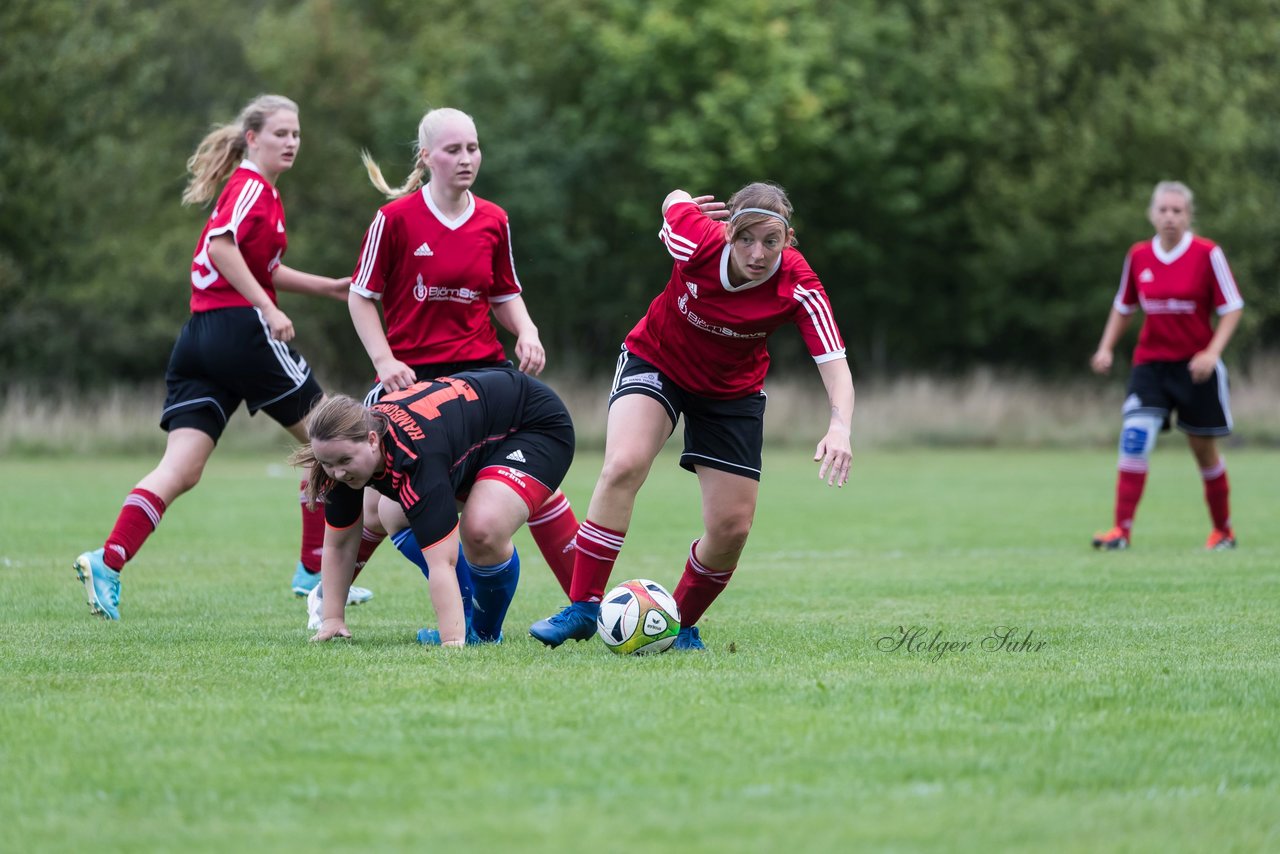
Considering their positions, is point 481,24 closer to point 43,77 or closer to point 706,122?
point 706,122

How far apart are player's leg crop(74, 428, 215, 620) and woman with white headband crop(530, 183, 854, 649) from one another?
197cm

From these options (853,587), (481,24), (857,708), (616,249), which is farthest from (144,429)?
(857,708)

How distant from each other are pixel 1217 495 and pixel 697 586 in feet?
18.5

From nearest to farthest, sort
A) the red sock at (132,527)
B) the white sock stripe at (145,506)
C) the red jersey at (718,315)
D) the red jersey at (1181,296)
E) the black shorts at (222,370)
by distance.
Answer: the red jersey at (718,315), the red sock at (132,527), the white sock stripe at (145,506), the black shorts at (222,370), the red jersey at (1181,296)

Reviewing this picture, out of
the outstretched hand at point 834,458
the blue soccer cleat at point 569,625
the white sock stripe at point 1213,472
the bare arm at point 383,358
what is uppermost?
the bare arm at point 383,358

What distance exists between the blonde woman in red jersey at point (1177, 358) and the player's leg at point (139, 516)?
587 cm

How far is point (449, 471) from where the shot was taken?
18.5ft

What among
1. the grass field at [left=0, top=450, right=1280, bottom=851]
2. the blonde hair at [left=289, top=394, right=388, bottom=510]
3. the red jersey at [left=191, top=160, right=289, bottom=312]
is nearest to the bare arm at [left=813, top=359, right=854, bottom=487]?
the grass field at [left=0, top=450, right=1280, bottom=851]

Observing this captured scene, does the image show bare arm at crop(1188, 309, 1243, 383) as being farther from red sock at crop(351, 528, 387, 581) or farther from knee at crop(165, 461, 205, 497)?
knee at crop(165, 461, 205, 497)

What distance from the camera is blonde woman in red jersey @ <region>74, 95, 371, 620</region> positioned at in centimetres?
695

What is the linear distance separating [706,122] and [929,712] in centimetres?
2716

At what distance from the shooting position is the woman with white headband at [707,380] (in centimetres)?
554

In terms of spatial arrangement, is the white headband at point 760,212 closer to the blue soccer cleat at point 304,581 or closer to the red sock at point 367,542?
the red sock at point 367,542

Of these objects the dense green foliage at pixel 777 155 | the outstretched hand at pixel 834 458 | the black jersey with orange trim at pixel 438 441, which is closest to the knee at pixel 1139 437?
Result: the black jersey with orange trim at pixel 438 441
